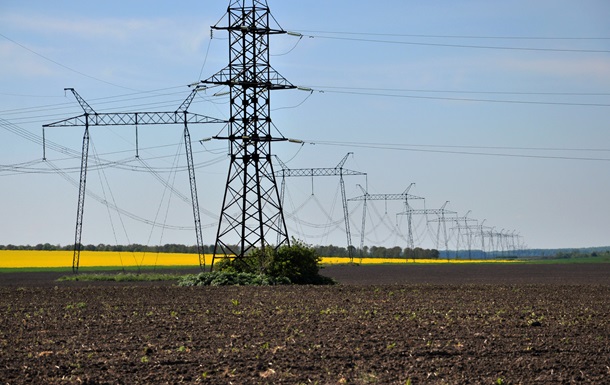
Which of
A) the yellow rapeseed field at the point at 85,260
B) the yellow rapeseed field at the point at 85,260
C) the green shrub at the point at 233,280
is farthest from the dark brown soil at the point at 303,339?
the yellow rapeseed field at the point at 85,260

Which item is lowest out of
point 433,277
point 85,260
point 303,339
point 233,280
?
point 303,339

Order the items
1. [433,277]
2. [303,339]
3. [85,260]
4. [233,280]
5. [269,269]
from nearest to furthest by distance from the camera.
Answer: [303,339]
[233,280]
[269,269]
[433,277]
[85,260]

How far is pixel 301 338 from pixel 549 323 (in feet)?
32.7

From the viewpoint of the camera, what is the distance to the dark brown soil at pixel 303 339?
72.9ft

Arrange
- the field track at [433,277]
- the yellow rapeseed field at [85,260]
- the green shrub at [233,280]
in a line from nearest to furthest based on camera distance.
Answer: the green shrub at [233,280], the field track at [433,277], the yellow rapeseed field at [85,260]

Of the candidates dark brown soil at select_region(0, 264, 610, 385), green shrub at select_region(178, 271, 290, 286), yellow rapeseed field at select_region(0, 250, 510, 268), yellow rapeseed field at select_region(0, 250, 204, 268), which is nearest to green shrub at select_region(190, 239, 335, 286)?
green shrub at select_region(178, 271, 290, 286)

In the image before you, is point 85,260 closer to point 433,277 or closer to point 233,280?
point 433,277

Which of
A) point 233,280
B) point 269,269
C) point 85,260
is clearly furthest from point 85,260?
point 233,280

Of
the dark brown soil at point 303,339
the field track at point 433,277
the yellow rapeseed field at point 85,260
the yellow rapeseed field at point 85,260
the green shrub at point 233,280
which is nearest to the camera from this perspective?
the dark brown soil at point 303,339

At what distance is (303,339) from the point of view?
27656 millimetres

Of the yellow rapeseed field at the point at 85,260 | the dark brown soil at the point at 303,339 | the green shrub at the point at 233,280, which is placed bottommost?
the dark brown soil at the point at 303,339

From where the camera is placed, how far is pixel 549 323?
1292 inches

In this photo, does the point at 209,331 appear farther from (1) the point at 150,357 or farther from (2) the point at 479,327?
(2) the point at 479,327

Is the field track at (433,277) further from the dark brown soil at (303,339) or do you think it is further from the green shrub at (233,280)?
the dark brown soil at (303,339)
